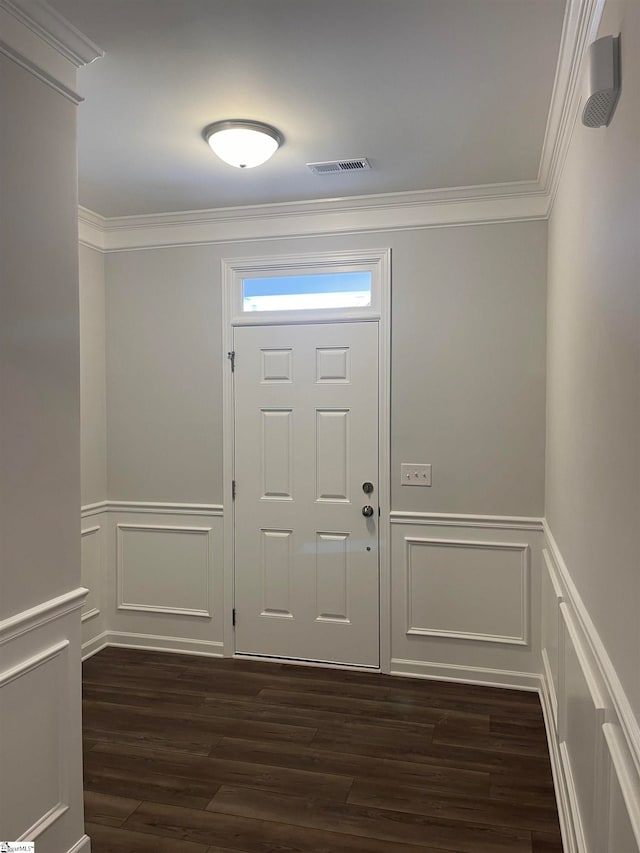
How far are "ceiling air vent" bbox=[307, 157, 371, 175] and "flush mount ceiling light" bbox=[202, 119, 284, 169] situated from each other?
1.06ft

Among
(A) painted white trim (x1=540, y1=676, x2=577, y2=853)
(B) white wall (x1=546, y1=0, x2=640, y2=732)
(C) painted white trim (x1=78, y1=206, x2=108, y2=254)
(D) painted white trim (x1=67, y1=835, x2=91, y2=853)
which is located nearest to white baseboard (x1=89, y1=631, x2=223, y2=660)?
(D) painted white trim (x1=67, y1=835, x2=91, y2=853)

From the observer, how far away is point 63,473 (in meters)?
2.13

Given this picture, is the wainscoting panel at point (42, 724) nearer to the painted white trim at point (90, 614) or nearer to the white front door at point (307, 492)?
the white front door at point (307, 492)

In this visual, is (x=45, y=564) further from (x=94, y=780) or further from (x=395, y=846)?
(x=395, y=846)

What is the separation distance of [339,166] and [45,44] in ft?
5.01

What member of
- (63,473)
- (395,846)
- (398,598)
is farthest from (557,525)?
(63,473)

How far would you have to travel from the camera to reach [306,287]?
391cm

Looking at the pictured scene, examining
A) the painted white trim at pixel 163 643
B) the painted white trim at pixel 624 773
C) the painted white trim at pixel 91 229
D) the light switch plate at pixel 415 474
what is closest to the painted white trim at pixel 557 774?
the painted white trim at pixel 624 773

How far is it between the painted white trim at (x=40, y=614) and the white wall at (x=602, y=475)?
1595 millimetres

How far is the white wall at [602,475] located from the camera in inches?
50.9

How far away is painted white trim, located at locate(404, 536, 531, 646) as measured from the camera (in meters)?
3.59

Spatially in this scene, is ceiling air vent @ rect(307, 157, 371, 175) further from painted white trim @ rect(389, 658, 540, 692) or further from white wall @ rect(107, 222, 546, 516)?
painted white trim @ rect(389, 658, 540, 692)

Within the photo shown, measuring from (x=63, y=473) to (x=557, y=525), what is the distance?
2.07 m

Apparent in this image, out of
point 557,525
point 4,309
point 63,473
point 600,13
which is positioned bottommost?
point 557,525
